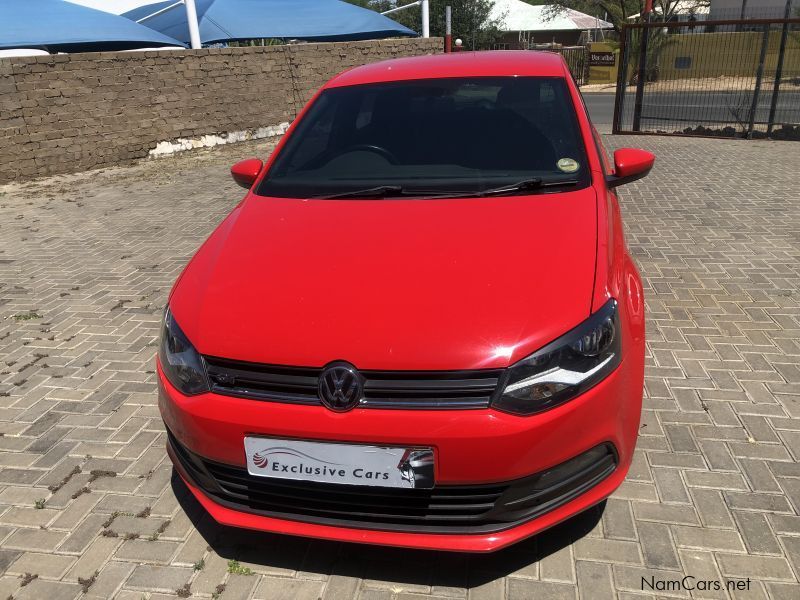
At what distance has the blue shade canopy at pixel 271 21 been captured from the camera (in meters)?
16.1

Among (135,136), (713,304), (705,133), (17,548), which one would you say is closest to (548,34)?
(705,133)

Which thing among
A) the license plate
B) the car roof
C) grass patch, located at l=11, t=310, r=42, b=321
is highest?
the car roof

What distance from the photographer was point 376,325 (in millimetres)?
2010

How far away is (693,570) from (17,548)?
2546 mm

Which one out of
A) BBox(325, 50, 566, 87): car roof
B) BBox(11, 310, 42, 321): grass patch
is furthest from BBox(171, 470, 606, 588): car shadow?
BBox(11, 310, 42, 321): grass patch

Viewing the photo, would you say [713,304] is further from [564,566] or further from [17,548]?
[17,548]

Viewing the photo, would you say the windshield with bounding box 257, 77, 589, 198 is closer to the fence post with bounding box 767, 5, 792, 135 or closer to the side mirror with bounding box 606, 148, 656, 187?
the side mirror with bounding box 606, 148, 656, 187

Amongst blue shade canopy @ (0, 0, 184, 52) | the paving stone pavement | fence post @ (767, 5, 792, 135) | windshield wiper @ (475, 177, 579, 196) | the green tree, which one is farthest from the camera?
the green tree

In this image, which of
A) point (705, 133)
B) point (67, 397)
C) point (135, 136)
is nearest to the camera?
point (67, 397)

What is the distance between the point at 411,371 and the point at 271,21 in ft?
55.9

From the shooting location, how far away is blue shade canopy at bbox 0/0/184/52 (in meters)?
12.0

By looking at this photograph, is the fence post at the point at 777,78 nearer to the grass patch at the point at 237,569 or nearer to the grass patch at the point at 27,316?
the grass patch at the point at 27,316

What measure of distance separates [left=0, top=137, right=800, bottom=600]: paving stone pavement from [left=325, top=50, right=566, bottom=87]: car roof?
179 cm

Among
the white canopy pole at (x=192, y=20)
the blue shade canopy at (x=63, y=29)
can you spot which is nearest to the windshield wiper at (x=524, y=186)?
the blue shade canopy at (x=63, y=29)
